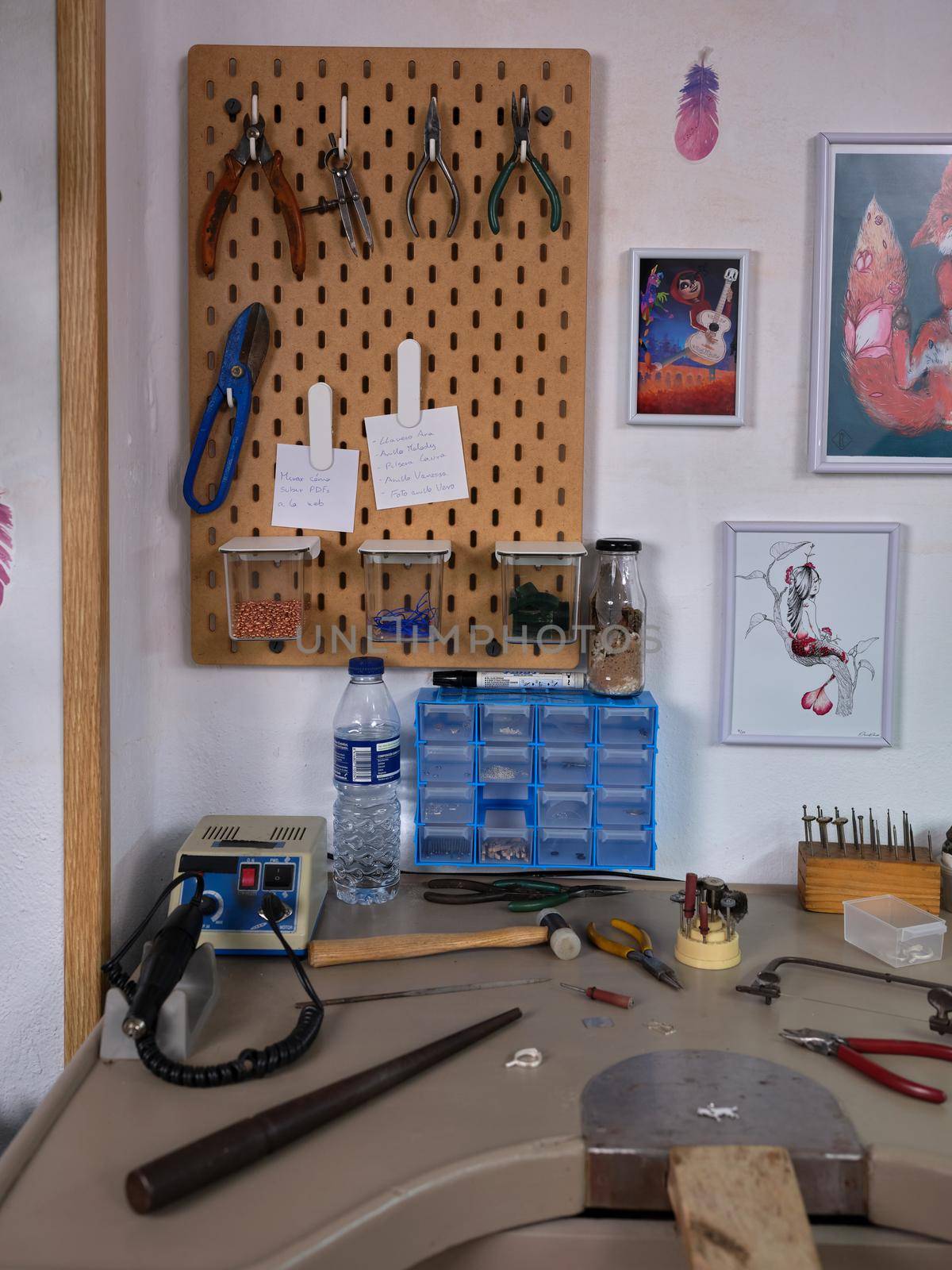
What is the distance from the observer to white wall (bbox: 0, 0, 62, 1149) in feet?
3.92

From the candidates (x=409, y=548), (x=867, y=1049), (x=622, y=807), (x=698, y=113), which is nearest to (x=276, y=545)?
(x=409, y=548)

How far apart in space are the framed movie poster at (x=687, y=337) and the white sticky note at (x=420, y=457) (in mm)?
276

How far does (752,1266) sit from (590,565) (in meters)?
1.00

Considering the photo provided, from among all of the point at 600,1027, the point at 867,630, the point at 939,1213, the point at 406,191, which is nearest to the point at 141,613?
the point at 406,191

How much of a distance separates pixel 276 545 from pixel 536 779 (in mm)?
520

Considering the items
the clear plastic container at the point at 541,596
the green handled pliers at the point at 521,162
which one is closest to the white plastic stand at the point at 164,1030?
the clear plastic container at the point at 541,596

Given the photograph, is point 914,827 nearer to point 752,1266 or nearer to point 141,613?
point 752,1266

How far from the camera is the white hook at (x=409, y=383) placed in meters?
1.51

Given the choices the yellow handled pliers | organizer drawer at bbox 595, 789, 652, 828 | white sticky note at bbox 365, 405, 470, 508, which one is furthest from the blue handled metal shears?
the yellow handled pliers

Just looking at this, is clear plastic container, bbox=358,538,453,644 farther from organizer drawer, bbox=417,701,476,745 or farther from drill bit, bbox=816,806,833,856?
drill bit, bbox=816,806,833,856

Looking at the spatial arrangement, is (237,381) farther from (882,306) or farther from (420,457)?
(882,306)

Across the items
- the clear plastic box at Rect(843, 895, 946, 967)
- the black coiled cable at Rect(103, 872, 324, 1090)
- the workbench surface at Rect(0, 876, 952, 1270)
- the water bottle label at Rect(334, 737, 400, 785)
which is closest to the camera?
the workbench surface at Rect(0, 876, 952, 1270)

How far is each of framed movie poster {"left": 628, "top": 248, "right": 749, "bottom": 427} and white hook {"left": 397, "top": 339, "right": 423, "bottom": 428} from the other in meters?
0.32

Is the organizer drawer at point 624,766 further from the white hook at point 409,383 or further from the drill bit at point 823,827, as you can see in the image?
the white hook at point 409,383
